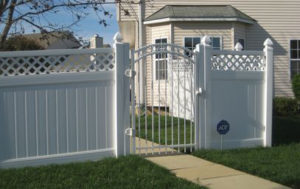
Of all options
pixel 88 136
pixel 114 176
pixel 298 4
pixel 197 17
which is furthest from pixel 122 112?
pixel 298 4

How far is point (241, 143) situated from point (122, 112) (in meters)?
2.68

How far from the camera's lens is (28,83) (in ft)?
20.0

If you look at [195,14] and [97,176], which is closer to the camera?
[97,176]

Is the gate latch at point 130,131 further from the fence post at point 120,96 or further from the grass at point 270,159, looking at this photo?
the grass at point 270,159

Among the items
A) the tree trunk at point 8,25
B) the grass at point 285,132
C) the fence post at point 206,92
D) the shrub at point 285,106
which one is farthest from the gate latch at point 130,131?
the shrub at point 285,106

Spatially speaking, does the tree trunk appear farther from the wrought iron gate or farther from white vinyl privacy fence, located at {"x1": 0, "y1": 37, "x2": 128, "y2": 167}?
the wrought iron gate

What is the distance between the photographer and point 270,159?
683cm

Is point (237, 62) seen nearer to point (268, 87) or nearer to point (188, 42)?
point (268, 87)

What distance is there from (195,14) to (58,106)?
31.4 feet

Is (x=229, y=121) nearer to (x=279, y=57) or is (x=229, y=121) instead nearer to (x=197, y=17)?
(x=197, y=17)

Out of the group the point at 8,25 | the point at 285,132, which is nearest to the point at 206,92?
the point at 285,132

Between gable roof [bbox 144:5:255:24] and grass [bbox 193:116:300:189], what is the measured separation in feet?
22.9

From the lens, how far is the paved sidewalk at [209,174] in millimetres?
5418

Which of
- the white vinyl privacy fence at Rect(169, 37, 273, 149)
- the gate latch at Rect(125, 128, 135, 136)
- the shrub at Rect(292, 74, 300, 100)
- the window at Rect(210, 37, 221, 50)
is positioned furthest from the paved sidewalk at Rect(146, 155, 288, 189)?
the shrub at Rect(292, 74, 300, 100)
